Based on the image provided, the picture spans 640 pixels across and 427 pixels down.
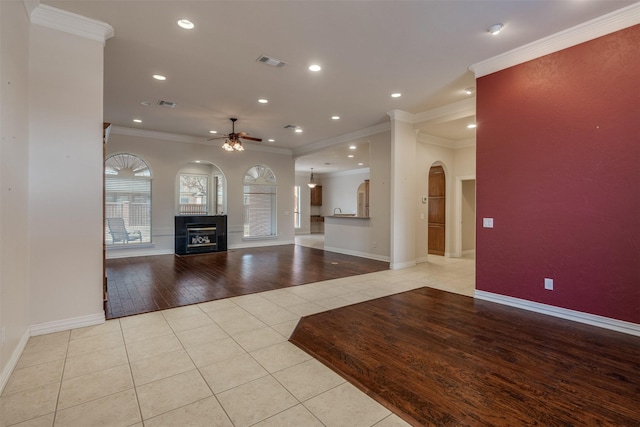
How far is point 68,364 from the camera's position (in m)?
2.48

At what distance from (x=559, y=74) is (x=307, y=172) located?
11623 mm

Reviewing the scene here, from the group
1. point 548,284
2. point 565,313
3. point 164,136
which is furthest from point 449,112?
point 164,136

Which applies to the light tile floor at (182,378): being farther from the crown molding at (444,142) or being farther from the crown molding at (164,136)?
the crown molding at (164,136)

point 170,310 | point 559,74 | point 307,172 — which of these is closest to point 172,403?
point 170,310

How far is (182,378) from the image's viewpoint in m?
2.29

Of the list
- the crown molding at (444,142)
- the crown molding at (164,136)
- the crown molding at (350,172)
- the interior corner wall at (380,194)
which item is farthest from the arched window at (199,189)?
the crown molding at (444,142)

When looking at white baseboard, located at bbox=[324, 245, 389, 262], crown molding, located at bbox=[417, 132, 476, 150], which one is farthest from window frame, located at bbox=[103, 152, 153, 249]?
crown molding, located at bbox=[417, 132, 476, 150]

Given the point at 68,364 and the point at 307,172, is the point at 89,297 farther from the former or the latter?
the point at 307,172

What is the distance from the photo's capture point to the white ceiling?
3006 mm

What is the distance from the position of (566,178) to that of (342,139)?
5514 millimetres

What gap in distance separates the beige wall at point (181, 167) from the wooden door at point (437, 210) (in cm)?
449

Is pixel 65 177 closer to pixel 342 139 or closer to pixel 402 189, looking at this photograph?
pixel 402 189

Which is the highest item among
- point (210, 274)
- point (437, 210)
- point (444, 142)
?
point (444, 142)

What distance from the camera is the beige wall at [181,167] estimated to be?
7711 millimetres
